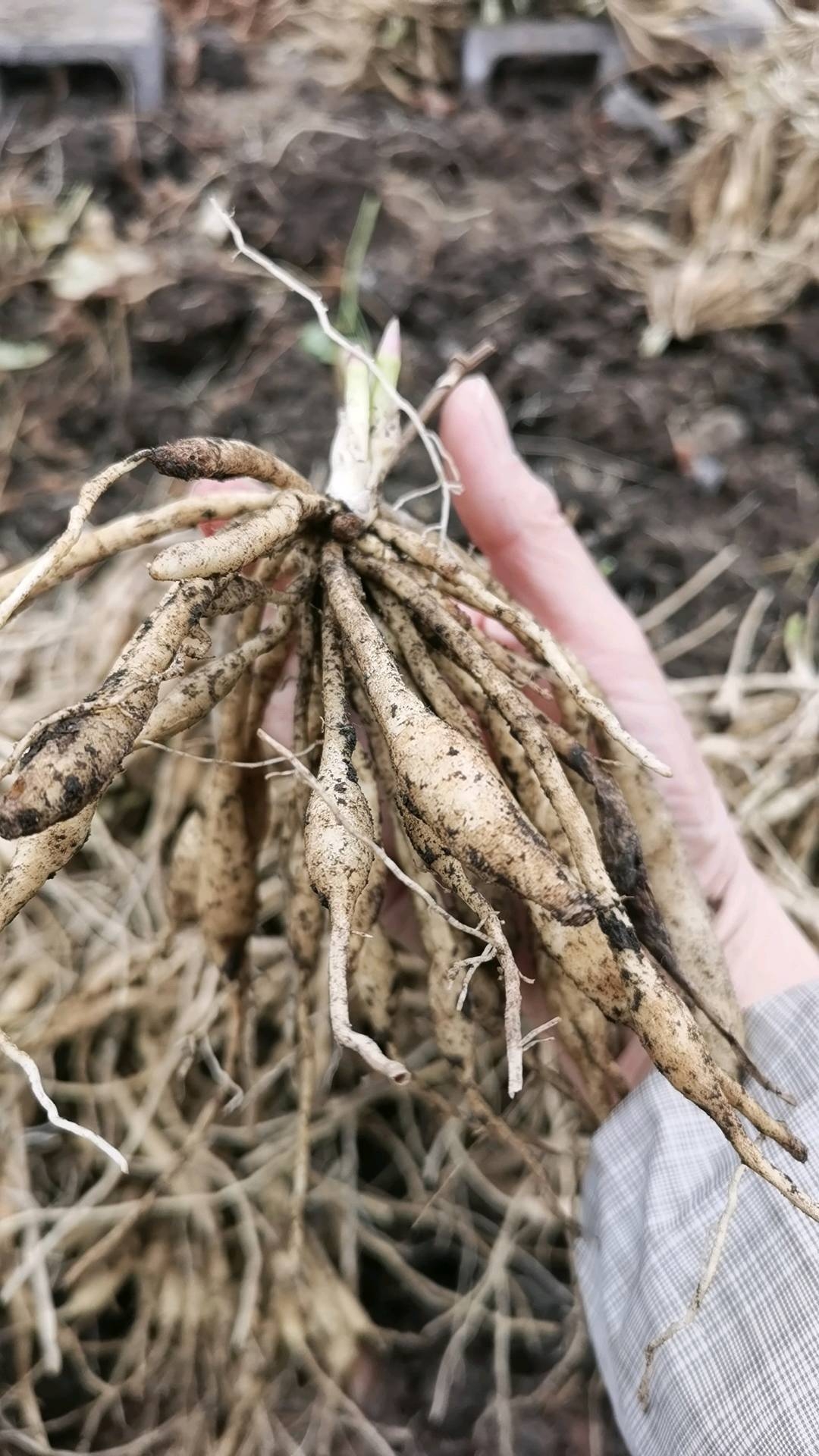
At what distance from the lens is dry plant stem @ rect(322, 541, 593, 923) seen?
64 cm

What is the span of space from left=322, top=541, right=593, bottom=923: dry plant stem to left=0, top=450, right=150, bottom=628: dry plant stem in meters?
0.24

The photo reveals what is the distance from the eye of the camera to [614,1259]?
0.97 metres

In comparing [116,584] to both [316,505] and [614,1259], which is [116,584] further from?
[614,1259]

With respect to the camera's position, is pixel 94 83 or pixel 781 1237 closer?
pixel 781 1237

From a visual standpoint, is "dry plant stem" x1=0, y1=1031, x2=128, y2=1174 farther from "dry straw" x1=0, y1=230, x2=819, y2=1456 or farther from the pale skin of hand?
the pale skin of hand

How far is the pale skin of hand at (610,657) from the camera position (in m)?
1.11

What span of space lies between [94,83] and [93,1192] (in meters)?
2.12

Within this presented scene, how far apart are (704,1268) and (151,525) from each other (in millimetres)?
752

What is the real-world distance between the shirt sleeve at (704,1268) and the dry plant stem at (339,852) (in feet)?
1.17

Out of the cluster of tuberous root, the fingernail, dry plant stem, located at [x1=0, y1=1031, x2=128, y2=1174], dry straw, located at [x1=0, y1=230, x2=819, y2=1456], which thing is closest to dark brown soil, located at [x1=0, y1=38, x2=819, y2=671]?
dry straw, located at [x1=0, y1=230, x2=819, y2=1456]

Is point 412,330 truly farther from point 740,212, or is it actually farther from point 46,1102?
point 46,1102

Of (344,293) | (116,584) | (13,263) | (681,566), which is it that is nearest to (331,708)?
(116,584)

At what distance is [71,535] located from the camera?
73 cm

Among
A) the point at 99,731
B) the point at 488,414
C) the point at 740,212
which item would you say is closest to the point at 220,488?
the point at 488,414
